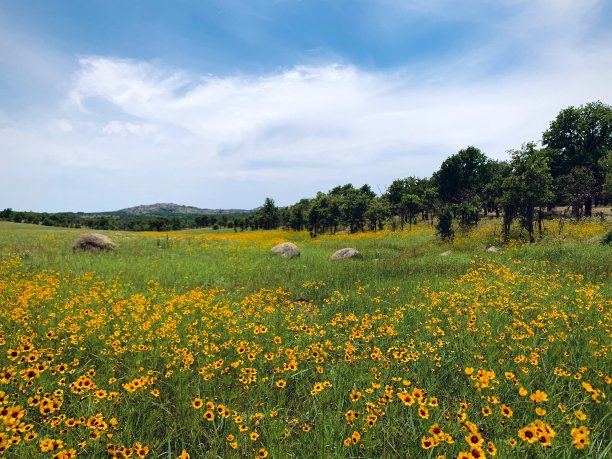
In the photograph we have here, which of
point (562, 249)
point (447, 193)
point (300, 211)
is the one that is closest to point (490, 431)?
point (562, 249)

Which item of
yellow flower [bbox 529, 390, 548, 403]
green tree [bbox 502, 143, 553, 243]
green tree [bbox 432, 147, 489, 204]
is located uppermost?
green tree [bbox 432, 147, 489, 204]

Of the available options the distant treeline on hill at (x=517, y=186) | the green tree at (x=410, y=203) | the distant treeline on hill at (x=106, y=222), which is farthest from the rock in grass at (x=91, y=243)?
the distant treeline on hill at (x=106, y=222)

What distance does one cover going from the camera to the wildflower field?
289 cm

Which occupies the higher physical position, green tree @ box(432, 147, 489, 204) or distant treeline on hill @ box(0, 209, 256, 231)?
green tree @ box(432, 147, 489, 204)

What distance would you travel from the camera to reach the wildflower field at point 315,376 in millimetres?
2889

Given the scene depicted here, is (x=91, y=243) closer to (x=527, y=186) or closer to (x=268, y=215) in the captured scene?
(x=527, y=186)

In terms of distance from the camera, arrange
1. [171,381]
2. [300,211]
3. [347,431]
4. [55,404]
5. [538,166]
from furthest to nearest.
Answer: [300,211], [538,166], [171,381], [347,431], [55,404]

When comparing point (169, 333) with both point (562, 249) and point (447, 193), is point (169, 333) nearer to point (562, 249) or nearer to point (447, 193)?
point (562, 249)

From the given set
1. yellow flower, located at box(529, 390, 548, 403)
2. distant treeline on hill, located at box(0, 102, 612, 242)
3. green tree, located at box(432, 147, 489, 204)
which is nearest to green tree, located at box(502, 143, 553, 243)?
distant treeline on hill, located at box(0, 102, 612, 242)

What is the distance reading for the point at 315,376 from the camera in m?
4.38

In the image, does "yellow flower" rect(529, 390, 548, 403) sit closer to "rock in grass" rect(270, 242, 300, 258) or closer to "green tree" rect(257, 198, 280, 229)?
"rock in grass" rect(270, 242, 300, 258)

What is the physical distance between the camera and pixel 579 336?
5.20 metres

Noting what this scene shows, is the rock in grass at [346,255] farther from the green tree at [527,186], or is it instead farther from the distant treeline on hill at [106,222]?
the distant treeline on hill at [106,222]

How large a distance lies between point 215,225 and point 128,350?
13397 centimetres
